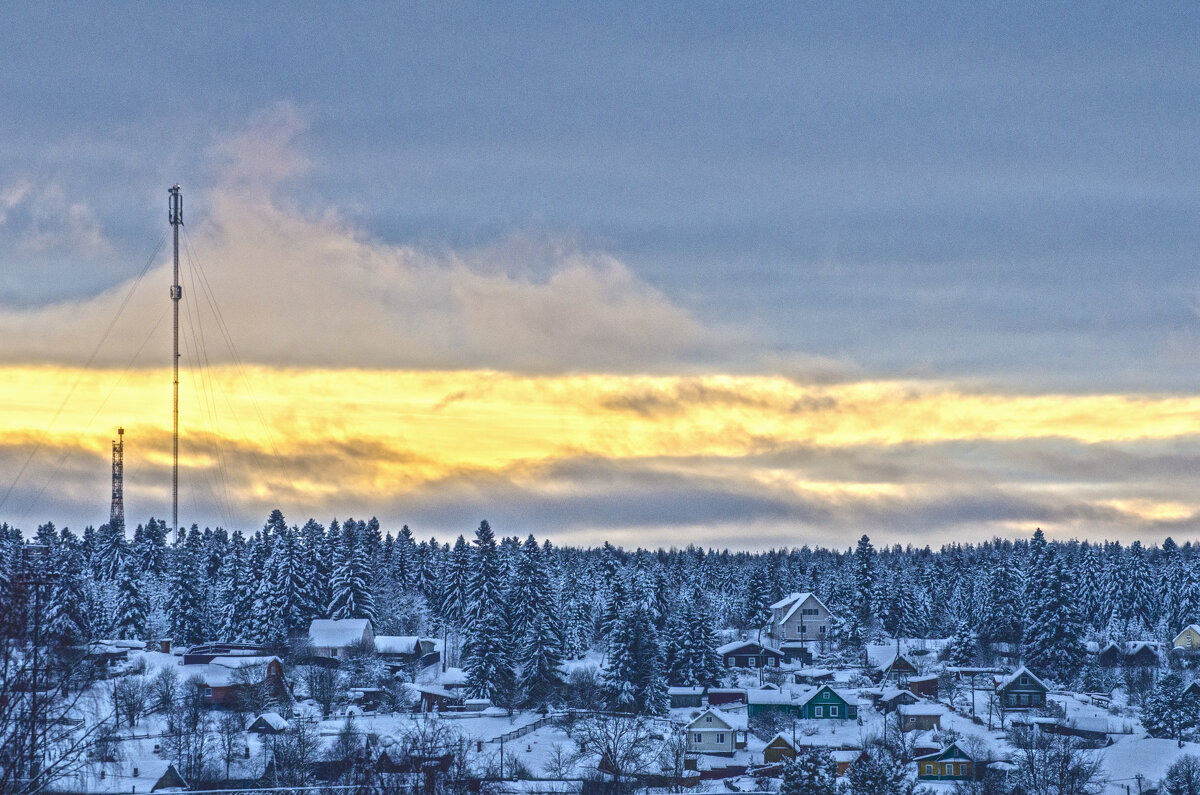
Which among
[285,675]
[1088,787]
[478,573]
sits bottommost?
[1088,787]

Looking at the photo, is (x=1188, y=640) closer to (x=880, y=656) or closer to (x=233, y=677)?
(x=880, y=656)

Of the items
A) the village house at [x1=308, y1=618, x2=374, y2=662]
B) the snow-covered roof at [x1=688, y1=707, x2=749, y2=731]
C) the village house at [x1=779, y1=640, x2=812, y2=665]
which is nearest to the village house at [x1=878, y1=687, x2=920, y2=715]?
the snow-covered roof at [x1=688, y1=707, x2=749, y2=731]

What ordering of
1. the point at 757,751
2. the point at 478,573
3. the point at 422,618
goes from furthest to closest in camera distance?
the point at 422,618 < the point at 478,573 < the point at 757,751

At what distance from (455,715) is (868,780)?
36.3 metres

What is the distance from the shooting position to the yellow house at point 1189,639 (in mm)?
125562

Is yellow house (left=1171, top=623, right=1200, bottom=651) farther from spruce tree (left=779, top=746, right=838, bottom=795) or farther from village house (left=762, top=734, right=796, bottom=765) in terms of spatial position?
spruce tree (left=779, top=746, right=838, bottom=795)

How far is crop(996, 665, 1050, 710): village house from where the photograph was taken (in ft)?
317

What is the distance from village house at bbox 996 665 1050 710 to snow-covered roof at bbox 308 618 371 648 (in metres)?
50.6

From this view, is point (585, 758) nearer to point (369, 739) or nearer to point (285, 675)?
point (369, 739)

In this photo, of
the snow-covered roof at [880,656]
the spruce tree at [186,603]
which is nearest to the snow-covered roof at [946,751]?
the snow-covered roof at [880,656]

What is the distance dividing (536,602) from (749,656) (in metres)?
26.7

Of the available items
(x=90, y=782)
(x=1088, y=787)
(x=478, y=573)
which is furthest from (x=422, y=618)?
(x=1088, y=787)

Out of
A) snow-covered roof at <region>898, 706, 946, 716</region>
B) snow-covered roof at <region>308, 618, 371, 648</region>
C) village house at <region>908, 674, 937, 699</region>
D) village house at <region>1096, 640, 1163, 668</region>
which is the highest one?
snow-covered roof at <region>308, 618, 371, 648</region>

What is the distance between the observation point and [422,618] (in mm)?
133875
